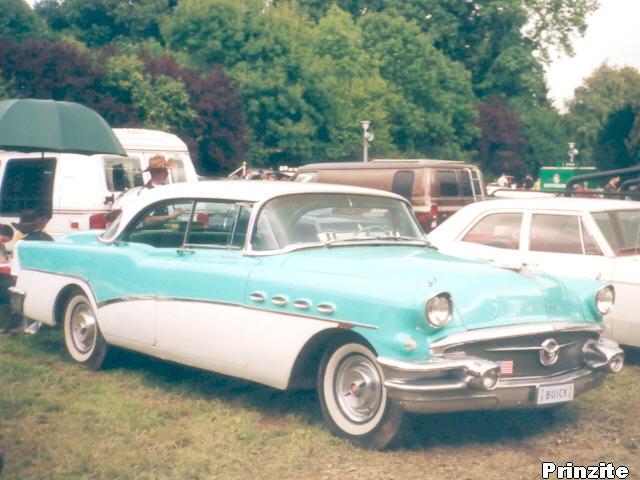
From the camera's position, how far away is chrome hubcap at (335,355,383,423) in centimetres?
579

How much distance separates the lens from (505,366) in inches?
225

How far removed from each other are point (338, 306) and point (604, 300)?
2007mm

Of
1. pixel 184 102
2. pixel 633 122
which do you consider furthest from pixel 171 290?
pixel 633 122

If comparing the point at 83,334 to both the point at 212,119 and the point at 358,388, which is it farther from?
the point at 212,119

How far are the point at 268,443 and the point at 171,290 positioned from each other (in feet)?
5.09

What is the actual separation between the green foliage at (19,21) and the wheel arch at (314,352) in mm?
53883

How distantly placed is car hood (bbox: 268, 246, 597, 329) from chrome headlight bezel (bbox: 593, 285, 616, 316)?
0.23 feet

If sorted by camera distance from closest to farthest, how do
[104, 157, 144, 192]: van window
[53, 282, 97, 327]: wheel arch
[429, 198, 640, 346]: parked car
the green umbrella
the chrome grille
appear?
the chrome grille, [53, 282, 97, 327]: wheel arch, [429, 198, 640, 346]: parked car, the green umbrella, [104, 157, 144, 192]: van window

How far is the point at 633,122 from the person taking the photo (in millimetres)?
44438

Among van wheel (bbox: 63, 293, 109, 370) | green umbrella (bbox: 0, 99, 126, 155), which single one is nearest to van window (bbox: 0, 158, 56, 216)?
green umbrella (bbox: 0, 99, 126, 155)

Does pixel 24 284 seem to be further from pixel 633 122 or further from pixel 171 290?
pixel 633 122

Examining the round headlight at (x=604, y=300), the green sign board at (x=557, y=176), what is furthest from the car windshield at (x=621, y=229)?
the green sign board at (x=557, y=176)

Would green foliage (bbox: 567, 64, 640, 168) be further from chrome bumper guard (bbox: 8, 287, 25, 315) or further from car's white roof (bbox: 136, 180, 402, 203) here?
car's white roof (bbox: 136, 180, 402, 203)

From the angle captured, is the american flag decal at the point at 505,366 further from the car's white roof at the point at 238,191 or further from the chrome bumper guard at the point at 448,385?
the car's white roof at the point at 238,191
